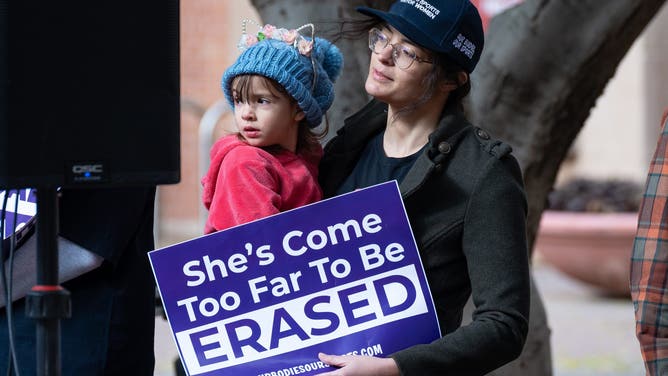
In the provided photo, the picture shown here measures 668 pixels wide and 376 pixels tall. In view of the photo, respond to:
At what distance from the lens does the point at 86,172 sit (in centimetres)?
244

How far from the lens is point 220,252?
2.58m

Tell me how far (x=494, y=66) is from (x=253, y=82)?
184 cm

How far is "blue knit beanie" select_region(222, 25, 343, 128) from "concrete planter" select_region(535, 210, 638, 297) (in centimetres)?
675

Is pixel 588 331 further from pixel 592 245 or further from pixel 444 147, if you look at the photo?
pixel 444 147

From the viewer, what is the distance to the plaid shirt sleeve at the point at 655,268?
2318 millimetres

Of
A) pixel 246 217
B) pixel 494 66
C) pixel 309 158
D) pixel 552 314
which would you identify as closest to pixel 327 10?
pixel 494 66

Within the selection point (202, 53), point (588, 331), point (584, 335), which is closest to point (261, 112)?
point (584, 335)

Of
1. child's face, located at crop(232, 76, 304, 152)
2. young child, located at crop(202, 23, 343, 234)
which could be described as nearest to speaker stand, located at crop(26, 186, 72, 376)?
young child, located at crop(202, 23, 343, 234)

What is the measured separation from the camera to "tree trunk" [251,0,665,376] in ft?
14.1

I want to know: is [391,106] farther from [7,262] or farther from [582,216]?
[582,216]

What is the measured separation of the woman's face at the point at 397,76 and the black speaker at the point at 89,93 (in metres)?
0.43

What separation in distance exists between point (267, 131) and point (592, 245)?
700cm

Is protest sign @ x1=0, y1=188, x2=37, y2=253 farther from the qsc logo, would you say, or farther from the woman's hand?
the woman's hand

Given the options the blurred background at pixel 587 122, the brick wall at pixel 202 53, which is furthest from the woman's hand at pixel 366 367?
the brick wall at pixel 202 53
